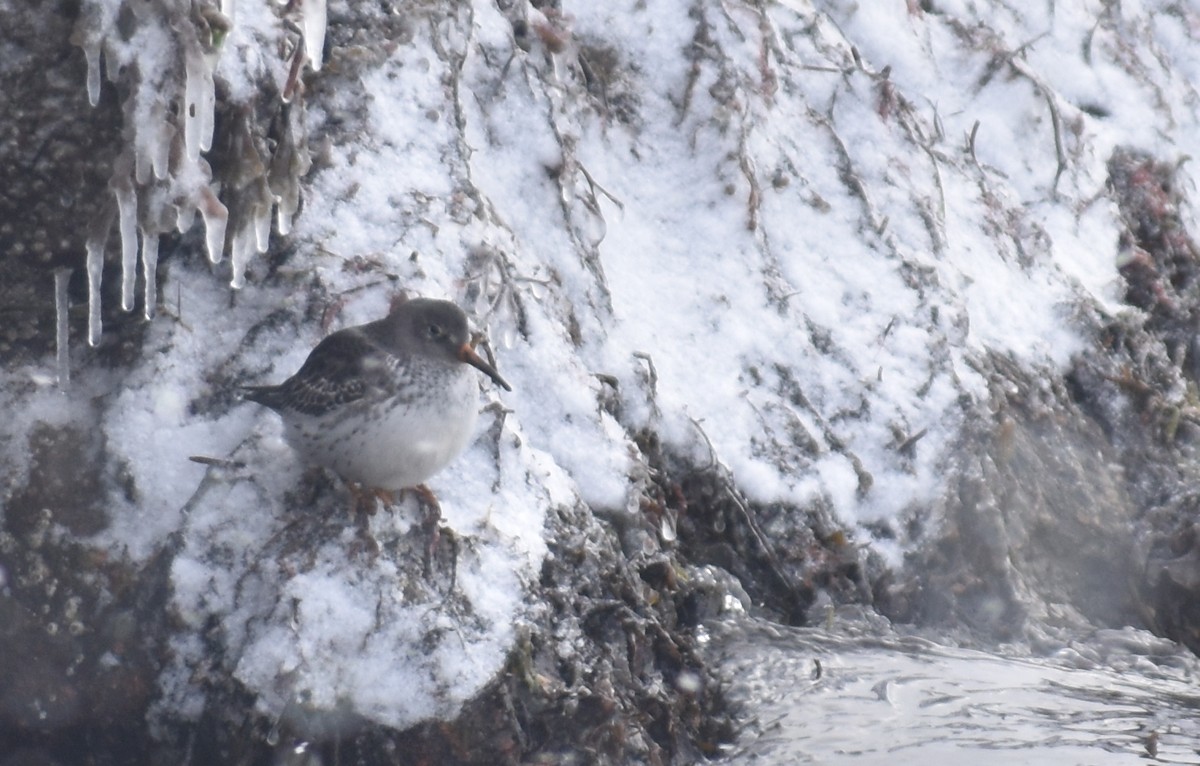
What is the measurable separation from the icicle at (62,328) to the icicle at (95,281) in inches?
6.5

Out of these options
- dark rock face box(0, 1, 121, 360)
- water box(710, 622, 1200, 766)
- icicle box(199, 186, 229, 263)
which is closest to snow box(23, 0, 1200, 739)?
icicle box(199, 186, 229, 263)

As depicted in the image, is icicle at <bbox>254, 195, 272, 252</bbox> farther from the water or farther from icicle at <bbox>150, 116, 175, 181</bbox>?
the water

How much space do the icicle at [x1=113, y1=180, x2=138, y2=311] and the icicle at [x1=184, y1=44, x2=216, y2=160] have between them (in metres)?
0.25

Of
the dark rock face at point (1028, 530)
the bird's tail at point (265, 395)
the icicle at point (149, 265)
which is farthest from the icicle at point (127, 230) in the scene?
the dark rock face at point (1028, 530)

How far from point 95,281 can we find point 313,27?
50.7 inches

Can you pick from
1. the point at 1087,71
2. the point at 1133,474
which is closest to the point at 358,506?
the point at 1133,474

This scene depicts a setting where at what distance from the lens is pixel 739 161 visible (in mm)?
6656

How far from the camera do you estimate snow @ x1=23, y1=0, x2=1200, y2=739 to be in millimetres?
4500

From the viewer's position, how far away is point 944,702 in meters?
4.91

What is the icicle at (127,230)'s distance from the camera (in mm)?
4539

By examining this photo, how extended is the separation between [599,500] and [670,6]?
3136mm

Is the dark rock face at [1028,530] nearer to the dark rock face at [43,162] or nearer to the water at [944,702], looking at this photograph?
the water at [944,702]

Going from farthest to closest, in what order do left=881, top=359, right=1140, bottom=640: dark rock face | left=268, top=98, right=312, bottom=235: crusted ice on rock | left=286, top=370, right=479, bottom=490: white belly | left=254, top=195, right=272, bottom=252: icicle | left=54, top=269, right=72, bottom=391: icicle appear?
1. left=881, top=359, right=1140, bottom=640: dark rock face
2. left=268, top=98, right=312, bottom=235: crusted ice on rock
3. left=254, top=195, right=272, bottom=252: icicle
4. left=54, top=269, right=72, bottom=391: icicle
5. left=286, top=370, right=479, bottom=490: white belly

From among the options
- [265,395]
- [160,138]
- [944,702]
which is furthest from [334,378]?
[944,702]
